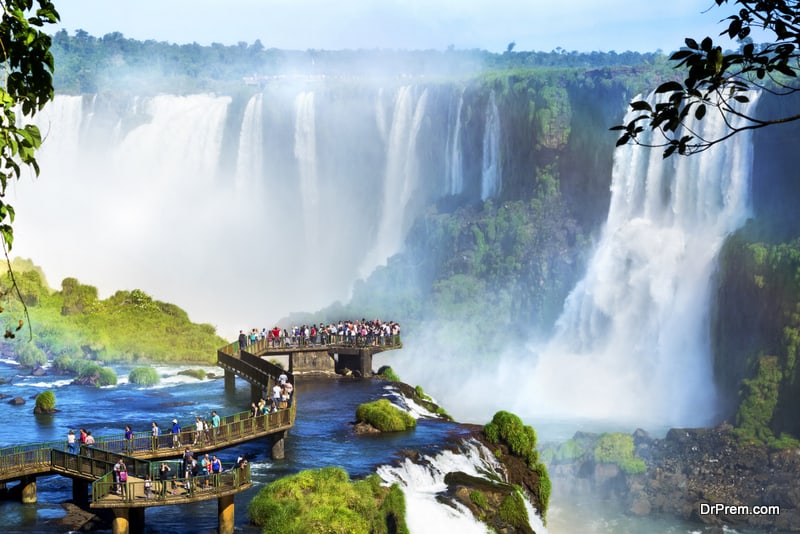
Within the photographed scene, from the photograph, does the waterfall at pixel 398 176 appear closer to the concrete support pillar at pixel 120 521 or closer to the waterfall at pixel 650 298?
the waterfall at pixel 650 298

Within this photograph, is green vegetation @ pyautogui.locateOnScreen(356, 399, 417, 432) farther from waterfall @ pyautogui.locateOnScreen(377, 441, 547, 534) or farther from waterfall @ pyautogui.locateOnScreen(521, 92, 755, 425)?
waterfall @ pyautogui.locateOnScreen(521, 92, 755, 425)


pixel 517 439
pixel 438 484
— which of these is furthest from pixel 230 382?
pixel 438 484

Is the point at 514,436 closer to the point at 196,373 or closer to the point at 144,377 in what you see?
the point at 144,377

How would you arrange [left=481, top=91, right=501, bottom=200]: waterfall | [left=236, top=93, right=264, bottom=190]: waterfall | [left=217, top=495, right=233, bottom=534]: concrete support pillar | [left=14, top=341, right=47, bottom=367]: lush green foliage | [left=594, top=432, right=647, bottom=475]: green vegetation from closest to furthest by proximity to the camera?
[left=217, top=495, right=233, bottom=534]: concrete support pillar, [left=594, top=432, right=647, bottom=475]: green vegetation, [left=14, top=341, right=47, bottom=367]: lush green foliage, [left=481, top=91, right=501, bottom=200]: waterfall, [left=236, top=93, right=264, bottom=190]: waterfall

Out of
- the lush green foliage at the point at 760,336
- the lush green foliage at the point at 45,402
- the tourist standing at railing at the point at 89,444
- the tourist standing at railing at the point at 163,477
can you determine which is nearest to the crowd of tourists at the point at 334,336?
the lush green foliage at the point at 45,402

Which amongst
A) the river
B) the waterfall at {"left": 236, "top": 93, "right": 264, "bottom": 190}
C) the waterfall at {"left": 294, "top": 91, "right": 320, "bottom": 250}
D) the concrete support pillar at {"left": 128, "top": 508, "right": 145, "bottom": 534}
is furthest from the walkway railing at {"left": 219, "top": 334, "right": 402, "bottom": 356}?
the waterfall at {"left": 236, "top": 93, "right": 264, "bottom": 190}

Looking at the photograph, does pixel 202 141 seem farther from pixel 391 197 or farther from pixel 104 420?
pixel 104 420
